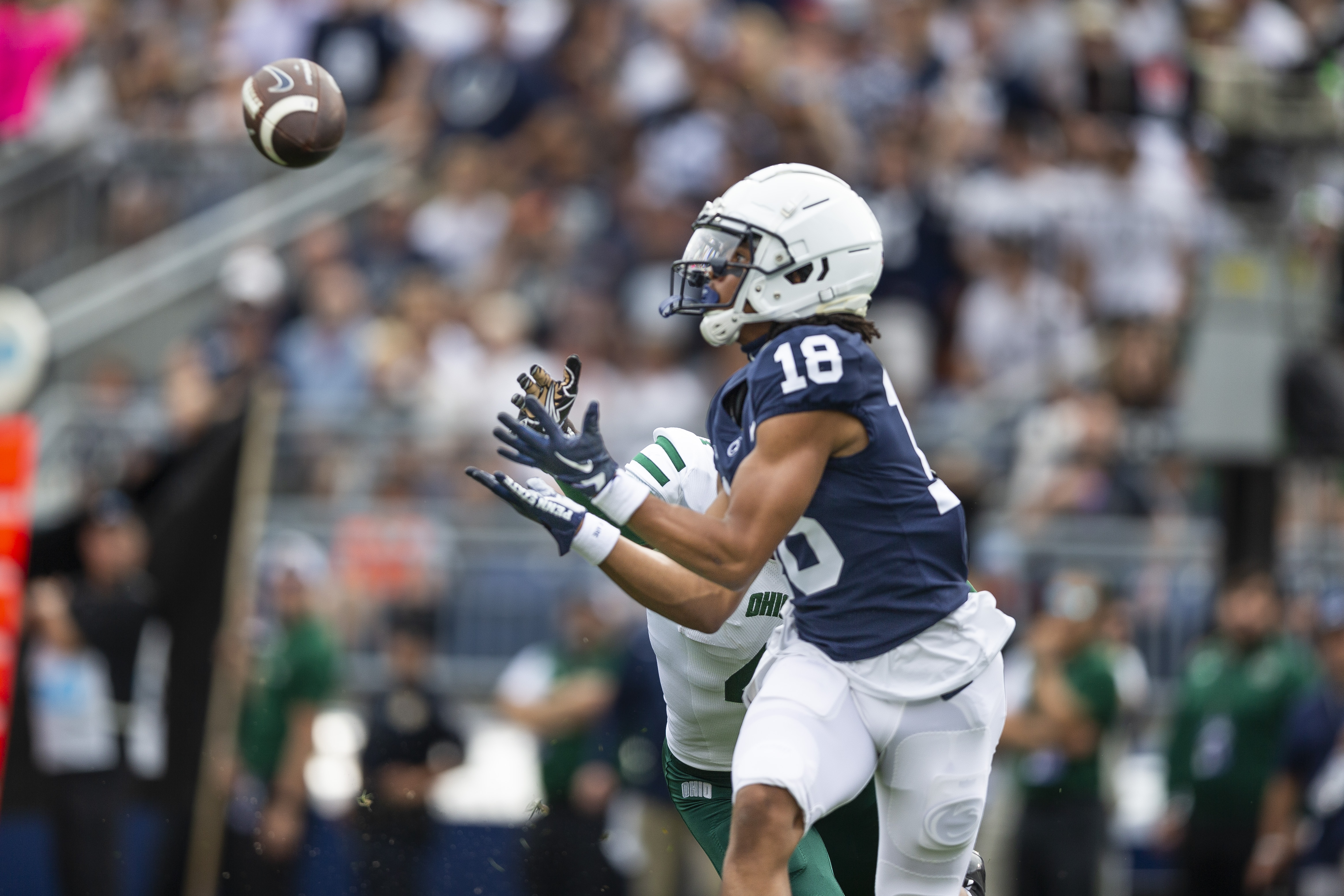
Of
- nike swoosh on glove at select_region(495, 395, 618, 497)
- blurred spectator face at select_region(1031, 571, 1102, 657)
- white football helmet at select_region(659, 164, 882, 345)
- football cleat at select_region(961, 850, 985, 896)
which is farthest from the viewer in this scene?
blurred spectator face at select_region(1031, 571, 1102, 657)

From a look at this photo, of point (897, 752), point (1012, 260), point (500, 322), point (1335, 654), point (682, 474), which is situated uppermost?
point (1012, 260)

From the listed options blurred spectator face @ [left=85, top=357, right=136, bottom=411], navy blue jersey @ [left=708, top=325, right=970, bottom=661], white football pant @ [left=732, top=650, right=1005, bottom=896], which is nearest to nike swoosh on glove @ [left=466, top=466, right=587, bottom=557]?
navy blue jersey @ [left=708, top=325, right=970, bottom=661]

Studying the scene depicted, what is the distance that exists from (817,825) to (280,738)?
5.03 metres

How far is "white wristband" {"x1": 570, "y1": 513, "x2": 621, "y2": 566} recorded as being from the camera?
15.5ft

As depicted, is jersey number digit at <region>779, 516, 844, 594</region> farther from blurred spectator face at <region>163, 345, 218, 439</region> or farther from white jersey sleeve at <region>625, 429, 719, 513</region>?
blurred spectator face at <region>163, 345, 218, 439</region>

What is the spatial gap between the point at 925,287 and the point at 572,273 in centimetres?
228

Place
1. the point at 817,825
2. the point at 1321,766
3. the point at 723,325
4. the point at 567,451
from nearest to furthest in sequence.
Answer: the point at 567,451 → the point at 723,325 → the point at 817,825 → the point at 1321,766

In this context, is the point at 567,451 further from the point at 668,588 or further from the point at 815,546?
the point at 815,546

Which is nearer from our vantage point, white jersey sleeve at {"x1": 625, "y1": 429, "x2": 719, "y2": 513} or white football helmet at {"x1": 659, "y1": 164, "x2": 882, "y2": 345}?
white football helmet at {"x1": 659, "y1": 164, "x2": 882, "y2": 345}

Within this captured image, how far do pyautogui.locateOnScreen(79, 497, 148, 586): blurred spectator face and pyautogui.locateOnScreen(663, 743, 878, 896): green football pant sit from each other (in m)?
5.14

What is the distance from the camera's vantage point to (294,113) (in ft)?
19.9

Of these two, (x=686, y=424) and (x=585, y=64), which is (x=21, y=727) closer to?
(x=686, y=424)

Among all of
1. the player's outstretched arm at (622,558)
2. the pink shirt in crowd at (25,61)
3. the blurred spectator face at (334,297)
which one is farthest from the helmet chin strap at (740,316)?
the pink shirt in crowd at (25,61)

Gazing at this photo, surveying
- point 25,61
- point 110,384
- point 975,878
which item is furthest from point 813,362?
point 25,61
